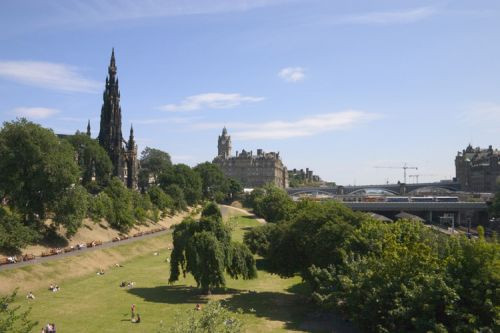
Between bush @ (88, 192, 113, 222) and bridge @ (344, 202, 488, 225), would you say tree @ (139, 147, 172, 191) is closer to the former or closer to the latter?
bridge @ (344, 202, 488, 225)

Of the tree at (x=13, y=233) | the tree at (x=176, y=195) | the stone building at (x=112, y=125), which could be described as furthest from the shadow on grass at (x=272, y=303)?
the stone building at (x=112, y=125)

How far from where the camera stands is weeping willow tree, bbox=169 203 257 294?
139 feet

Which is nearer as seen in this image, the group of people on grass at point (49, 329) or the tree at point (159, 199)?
Answer: the group of people on grass at point (49, 329)

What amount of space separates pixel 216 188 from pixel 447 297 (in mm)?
147493

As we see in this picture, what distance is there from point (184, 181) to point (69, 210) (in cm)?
7139

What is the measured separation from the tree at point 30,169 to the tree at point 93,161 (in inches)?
1882

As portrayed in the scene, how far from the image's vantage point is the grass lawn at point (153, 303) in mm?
34469

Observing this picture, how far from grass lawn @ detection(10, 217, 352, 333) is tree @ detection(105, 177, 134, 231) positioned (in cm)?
2530

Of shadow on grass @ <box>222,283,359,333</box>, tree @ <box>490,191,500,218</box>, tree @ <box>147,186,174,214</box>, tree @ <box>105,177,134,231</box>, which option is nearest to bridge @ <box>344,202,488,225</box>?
tree @ <box>490,191,500,218</box>

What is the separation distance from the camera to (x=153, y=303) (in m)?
40.5

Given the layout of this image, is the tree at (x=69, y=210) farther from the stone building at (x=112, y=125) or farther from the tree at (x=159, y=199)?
the stone building at (x=112, y=125)

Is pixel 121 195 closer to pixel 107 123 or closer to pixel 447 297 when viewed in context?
pixel 107 123

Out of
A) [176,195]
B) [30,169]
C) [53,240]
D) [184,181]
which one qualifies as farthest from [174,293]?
[184,181]

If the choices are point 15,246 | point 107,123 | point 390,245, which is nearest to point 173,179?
point 107,123
